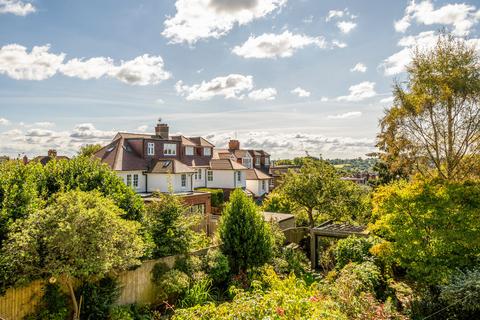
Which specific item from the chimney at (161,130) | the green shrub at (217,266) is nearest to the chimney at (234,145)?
the chimney at (161,130)

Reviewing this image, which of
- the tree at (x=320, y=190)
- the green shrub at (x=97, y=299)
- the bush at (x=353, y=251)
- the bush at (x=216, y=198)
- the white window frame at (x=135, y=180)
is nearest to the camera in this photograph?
the green shrub at (x=97, y=299)

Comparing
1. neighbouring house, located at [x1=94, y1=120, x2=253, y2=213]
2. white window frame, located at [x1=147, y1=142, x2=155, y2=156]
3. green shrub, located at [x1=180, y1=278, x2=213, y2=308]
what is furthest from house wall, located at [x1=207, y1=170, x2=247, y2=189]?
green shrub, located at [x1=180, y1=278, x2=213, y2=308]

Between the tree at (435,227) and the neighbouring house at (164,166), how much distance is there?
58.2ft

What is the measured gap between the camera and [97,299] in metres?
9.77

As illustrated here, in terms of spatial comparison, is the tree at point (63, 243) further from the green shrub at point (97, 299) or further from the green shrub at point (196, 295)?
the green shrub at point (196, 295)

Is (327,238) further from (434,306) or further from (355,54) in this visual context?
(355,54)

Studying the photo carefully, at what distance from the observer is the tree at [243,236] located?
1361cm

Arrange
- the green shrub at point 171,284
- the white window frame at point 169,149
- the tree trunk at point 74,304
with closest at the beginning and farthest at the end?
the tree trunk at point 74,304 → the green shrub at point 171,284 → the white window frame at point 169,149

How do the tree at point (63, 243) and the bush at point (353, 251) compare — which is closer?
the tree at point (63, 243)

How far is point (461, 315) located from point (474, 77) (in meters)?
9.60

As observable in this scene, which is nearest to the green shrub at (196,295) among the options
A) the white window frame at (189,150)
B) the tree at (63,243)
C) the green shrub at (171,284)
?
the green shrub at (171,284)

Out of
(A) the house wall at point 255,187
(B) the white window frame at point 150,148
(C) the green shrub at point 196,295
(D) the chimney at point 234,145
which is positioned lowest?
(C) the green shrub at point 196,295

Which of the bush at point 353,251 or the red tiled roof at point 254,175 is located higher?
the red tiled roof at point 254,175

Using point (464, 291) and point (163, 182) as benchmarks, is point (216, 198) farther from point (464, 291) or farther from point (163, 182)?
point (464, 291)
